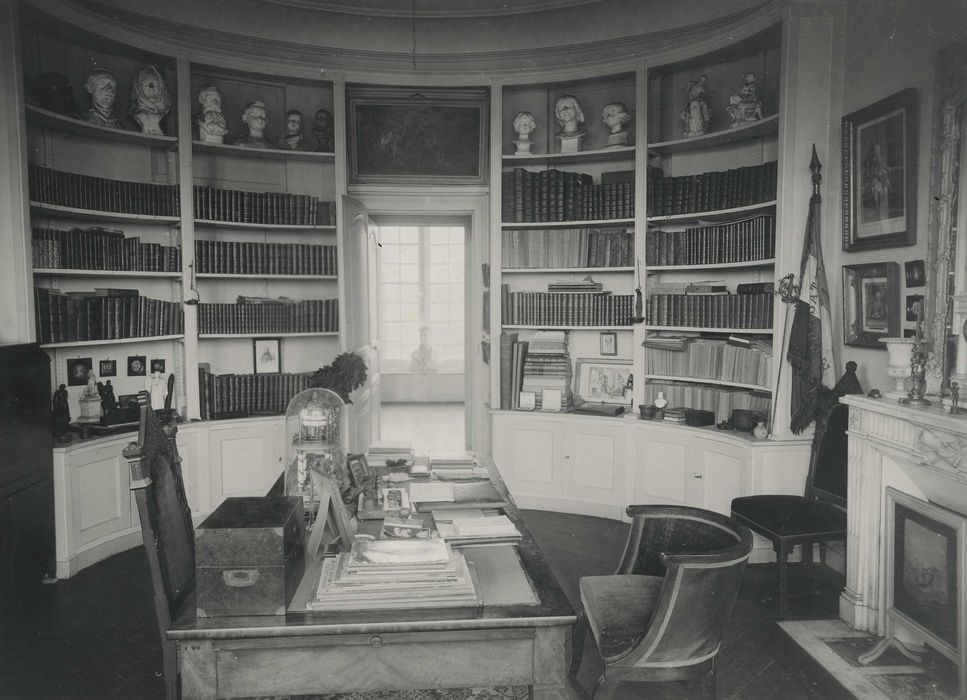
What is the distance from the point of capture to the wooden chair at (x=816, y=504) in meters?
3.44

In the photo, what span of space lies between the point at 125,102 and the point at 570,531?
4.23 metres

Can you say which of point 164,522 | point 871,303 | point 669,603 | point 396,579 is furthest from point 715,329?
point 164,522

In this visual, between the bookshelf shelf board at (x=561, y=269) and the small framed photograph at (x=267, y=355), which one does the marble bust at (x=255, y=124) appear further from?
the bookshelf shelf board at (x=561, y=269)

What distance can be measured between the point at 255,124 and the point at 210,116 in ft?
1.04

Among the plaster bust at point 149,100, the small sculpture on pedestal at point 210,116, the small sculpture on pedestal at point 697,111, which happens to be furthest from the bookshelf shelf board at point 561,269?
Answer: the plaster bust at point 149,100

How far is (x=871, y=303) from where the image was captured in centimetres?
375

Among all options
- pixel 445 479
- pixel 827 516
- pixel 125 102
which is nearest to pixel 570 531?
pixel 827 516

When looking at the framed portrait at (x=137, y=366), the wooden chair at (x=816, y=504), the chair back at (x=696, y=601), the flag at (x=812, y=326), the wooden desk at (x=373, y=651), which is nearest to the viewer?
the wooden desk at (x=373, y=651)

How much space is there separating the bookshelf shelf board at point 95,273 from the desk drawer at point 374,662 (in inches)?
129

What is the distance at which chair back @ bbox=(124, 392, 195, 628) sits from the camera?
189cm

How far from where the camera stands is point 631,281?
5.38 m

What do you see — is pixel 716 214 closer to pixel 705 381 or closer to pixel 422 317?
pixel 705 381

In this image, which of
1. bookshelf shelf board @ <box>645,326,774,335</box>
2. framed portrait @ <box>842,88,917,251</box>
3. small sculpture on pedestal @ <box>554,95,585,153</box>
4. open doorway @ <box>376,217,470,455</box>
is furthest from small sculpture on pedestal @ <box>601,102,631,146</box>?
open doorway @ <box>376,217,470,455</box>

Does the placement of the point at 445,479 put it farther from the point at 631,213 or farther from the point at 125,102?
the point at 125,102
